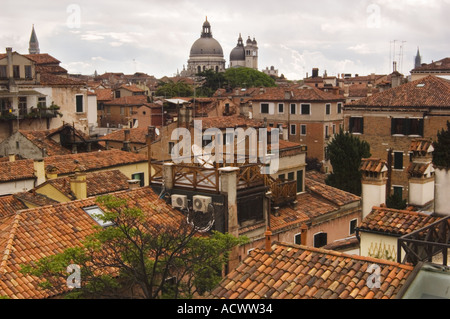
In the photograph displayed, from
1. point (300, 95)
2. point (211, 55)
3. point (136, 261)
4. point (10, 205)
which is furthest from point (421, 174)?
point (211, 55)

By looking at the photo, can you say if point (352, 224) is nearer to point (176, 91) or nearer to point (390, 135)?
point (390, 135)

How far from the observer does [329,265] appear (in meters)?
7.11

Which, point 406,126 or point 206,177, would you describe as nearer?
point 206,177

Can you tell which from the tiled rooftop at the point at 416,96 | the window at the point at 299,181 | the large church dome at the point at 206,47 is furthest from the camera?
the large church dome at the point at 206,47

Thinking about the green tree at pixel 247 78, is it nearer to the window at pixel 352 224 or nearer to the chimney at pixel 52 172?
the window at pixel 352 224

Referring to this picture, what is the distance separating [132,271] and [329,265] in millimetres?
2572

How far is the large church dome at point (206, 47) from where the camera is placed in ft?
524

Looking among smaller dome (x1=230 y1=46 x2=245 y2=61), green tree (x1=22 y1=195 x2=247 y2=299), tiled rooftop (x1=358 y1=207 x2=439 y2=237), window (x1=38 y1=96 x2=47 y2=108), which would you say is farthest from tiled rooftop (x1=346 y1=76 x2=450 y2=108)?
smaller dome (x1=230 y1=46 x2=245 y2=61)

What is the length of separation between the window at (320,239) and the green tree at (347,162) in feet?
28.6

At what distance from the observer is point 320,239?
1681 centimetres

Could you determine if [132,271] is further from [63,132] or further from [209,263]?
[63,132]

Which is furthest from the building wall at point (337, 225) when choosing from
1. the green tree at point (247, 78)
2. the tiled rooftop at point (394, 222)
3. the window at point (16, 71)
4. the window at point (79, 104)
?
the green tree at point (247, 78)

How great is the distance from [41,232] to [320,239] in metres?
9.16

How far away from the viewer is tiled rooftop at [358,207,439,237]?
845 cm
